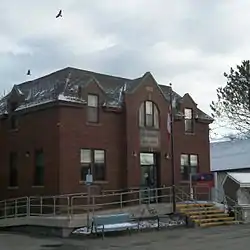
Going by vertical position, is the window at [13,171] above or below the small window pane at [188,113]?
below

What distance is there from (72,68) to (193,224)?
40.6 feet

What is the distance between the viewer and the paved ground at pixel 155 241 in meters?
20.2

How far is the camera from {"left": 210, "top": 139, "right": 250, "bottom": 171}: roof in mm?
51381

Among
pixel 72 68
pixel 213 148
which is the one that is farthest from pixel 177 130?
pixel 213 148

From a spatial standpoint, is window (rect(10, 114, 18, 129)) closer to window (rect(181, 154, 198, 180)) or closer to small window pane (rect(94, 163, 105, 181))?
small window pane (rect(94, 163, 105, 181))

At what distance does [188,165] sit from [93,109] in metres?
8.46

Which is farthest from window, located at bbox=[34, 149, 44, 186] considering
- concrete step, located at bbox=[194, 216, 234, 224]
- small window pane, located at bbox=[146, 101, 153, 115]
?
concrete step, located at bbox=[194, 216, 234, 224]

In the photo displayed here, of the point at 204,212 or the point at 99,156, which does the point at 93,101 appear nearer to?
the point at 99,156

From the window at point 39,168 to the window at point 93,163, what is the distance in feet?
7.50

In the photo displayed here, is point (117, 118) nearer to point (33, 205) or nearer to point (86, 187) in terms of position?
point (86, 187)

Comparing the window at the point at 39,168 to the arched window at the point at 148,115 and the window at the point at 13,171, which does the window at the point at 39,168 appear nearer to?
the window at the point at 13,171

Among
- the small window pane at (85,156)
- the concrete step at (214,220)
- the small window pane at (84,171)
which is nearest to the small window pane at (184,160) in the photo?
the concrete step at (214,220)

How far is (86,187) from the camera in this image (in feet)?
101

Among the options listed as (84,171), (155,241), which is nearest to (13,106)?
(84,171)
